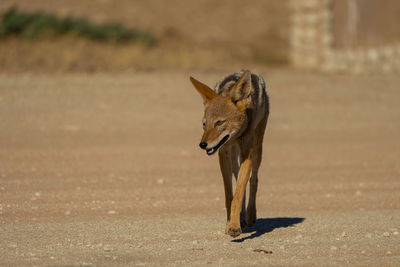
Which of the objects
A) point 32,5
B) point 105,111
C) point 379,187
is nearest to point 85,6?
point 32,5

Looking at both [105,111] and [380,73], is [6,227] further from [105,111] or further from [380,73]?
[380,73]

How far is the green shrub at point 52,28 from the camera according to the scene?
2158 cm

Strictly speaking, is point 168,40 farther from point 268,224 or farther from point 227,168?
point 227,168

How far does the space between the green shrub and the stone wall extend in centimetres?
475

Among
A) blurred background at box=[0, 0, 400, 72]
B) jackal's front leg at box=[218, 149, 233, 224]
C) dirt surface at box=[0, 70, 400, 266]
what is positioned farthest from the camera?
blurred background at box=[0, 0, 400, 72]

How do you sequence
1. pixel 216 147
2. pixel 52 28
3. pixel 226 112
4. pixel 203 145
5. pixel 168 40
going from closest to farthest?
pixel 203 145, pixel 216 147, pixel 226 112, pixel 52 28, pixel 168 40

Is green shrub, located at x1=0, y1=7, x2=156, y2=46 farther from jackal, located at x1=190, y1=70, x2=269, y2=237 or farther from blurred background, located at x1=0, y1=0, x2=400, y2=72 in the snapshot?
jackal, located at x1=190, y1=70, x2=269, y2=237

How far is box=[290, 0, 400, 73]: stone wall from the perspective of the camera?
825 inches

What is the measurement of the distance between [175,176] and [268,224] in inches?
114

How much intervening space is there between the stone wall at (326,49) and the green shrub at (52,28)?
4751 millimetres

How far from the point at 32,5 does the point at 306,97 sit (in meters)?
21.0

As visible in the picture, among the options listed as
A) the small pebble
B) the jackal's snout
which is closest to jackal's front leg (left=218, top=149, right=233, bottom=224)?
the jackal's snout

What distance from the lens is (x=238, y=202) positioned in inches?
262

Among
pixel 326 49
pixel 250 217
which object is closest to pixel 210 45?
pixel 326 49
